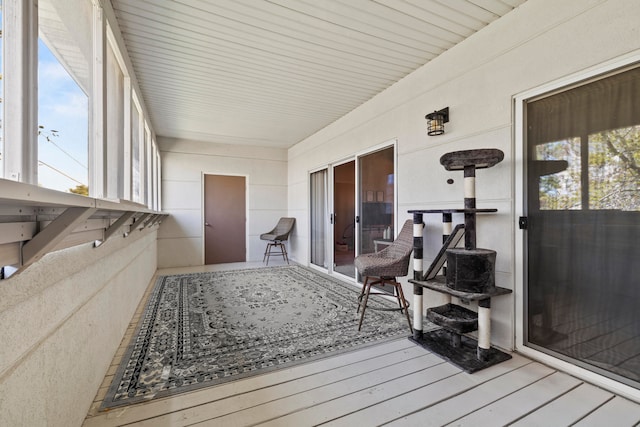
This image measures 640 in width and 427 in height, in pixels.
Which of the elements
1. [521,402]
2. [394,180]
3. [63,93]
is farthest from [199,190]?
[521,402]

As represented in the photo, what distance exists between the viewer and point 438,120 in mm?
2664

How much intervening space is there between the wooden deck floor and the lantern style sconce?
2.01 metres

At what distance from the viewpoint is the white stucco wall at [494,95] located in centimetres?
174

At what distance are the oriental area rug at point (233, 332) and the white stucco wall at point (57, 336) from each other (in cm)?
26

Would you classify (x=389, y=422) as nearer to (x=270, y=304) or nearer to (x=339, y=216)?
(x=270, y=304)

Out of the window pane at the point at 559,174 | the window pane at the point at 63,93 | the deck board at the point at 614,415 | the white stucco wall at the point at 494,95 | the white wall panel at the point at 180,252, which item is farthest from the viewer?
the white wall panel at the point at 180,252

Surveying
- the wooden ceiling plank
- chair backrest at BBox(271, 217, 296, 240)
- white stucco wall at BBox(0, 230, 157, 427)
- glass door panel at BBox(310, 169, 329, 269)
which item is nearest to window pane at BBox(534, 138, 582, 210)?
the wooden ceiling plank

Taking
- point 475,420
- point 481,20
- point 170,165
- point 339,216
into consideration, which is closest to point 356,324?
point 475,420

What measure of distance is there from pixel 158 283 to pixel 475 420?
432cm

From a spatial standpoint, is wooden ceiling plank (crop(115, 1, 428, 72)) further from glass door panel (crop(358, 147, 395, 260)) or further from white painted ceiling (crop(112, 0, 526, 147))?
glass door panel (crop(358, 147, 395, 260))

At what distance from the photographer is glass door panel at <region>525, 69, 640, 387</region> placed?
5.40 feet

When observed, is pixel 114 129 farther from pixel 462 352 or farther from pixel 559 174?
pixel 559 174

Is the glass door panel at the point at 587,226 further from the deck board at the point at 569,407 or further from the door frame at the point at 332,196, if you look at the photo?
the door frame at the point at 332,196

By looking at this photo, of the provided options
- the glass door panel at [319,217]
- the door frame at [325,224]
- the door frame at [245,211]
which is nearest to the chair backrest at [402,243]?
the door frame at [325,224]
